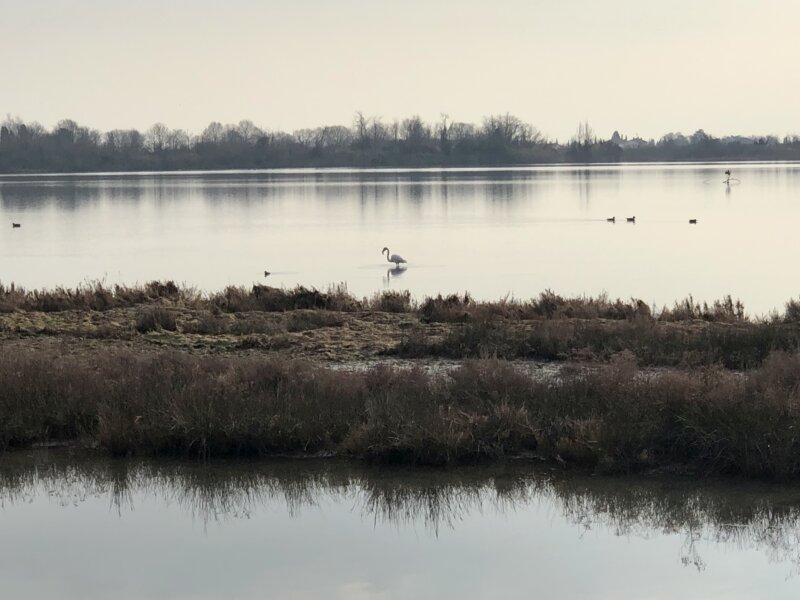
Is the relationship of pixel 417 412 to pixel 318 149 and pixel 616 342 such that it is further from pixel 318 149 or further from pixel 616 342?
pixel 318 149

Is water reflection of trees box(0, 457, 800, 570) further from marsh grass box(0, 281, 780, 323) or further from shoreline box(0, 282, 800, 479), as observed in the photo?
marsh grass box(0, 281, 780, 323)

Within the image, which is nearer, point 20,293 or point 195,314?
point 195,314

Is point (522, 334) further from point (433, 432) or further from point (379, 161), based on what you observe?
point (379, 161)

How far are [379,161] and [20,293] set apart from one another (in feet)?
469

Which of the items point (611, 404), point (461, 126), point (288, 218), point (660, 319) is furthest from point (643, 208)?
point (461, 126)

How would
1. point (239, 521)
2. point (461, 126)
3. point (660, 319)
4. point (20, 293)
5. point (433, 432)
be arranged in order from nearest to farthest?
1. point (239, 521)
2. point (433, 432)
3. point (660, 319)
4. point (20, 293)
5. point (461, 126)

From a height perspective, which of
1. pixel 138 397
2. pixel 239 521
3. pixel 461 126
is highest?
pixel 461 126

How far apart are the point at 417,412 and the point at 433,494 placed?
3.52 feet

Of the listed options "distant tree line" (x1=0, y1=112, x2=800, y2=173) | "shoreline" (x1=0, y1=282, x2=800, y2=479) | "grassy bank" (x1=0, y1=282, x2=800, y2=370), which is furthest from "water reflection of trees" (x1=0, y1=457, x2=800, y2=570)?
"distant tree line" (x1=0, y1=112, x2=800, y2=173)

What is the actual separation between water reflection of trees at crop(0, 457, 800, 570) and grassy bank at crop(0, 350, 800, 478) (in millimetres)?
257

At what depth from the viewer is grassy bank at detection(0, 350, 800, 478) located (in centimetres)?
1081

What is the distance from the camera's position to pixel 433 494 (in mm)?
10805

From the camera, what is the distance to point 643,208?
58344mm

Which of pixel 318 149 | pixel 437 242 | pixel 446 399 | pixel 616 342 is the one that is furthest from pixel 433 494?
pixel 318 149
